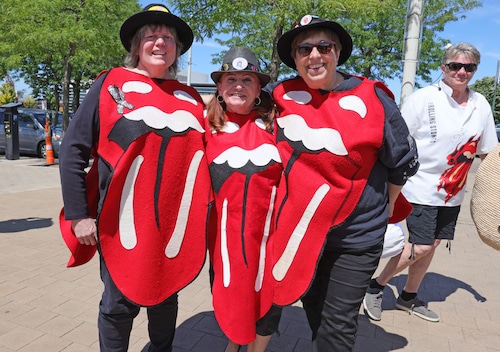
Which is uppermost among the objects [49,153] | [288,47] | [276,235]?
[288,47]

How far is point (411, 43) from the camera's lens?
5.63 metres

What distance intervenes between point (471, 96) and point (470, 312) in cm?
187

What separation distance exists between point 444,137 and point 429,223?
67cm

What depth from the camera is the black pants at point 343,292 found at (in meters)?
2.08

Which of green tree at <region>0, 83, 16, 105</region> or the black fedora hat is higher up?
the black fedora hat

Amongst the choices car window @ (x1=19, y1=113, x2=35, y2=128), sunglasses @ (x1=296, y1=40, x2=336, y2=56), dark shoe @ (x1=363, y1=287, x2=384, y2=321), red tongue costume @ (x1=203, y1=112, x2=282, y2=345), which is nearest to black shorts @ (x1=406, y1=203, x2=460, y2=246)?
dark shoe @ (x1=363, y1=287, x2=384, y2=321)

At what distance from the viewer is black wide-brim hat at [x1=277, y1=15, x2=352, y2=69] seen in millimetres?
2029

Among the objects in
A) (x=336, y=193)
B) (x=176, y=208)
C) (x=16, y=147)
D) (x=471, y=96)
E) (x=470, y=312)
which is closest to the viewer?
(x=336, y=193)

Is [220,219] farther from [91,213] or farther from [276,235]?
[91,213]

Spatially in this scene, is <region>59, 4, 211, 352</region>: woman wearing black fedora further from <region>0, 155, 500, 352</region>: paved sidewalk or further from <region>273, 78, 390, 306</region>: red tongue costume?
<region>0, 155, 500, 352</region>: paved sidewalk

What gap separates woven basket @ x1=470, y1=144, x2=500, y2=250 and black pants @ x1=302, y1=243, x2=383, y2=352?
704 mm

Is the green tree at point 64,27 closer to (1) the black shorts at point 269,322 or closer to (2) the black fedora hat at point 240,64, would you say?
(2) the black fedora hat at point 240,64

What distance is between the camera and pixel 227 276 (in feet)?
7.06

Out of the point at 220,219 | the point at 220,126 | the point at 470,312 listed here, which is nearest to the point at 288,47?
the point at 220,126
